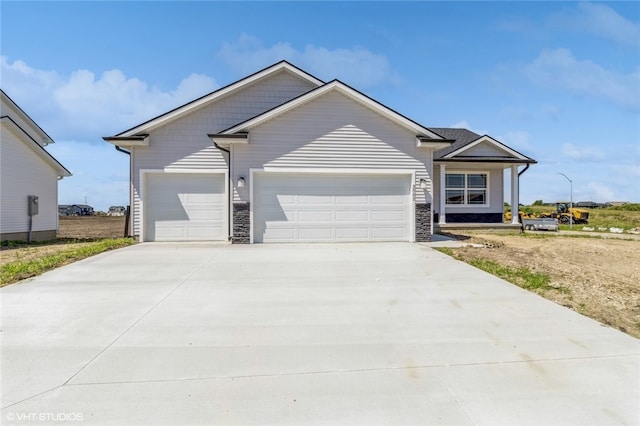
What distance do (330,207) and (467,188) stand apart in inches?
359

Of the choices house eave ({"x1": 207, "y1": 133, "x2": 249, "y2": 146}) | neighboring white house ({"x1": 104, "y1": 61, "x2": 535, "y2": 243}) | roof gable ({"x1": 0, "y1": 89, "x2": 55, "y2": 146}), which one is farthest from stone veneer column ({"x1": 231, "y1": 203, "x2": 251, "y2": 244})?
roof gable ({"x1": 0, "y1": 89, "x2": 55, "y2": 146})

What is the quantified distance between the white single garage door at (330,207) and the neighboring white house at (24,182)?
1068 centimetres

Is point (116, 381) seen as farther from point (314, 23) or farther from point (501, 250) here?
point (314, 23)

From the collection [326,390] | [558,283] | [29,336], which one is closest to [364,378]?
[326,390]

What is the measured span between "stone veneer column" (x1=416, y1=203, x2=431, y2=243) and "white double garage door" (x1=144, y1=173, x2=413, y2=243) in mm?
289

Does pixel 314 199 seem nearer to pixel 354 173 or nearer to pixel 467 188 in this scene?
pixel 354 173

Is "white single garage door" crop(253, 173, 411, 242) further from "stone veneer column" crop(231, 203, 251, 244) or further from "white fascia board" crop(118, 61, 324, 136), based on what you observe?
"white fascia board" crop(118, 61, 324, 136)

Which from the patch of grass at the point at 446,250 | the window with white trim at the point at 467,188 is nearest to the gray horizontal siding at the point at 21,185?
the patch of grass at the point at 446,250

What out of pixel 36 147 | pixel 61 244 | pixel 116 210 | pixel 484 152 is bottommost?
pixel 61 244

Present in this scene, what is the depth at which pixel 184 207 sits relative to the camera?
11.8 m

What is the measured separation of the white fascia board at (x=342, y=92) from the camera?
35.1 feet

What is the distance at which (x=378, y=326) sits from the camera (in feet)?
13.8

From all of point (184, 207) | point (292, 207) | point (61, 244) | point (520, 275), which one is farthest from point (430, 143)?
point (61, 244)

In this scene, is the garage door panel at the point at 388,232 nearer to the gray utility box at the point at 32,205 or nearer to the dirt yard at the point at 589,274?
the dirt yard at the point at 589,274
